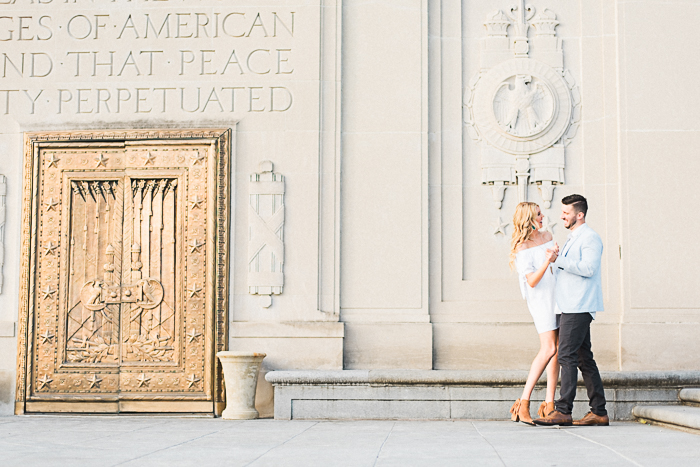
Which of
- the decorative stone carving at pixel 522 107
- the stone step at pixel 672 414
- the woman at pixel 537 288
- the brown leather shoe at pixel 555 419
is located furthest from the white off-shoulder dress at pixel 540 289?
the decorative stone carving at pixel 522 107

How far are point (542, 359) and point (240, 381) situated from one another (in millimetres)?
3052

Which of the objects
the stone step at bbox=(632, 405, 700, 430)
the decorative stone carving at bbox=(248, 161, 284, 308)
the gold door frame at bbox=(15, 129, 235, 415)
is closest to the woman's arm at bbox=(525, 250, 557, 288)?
the stone step at bbox=(632, 405, 700, 430)

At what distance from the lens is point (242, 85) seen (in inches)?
382

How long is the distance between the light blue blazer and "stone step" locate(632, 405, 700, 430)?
1075mm

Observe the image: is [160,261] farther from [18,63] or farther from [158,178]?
[18,63]

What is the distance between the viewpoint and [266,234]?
9.49 metres

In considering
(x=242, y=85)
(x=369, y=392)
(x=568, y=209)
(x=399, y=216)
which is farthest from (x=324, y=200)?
(x=568, y=209)

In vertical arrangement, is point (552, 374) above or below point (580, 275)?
below

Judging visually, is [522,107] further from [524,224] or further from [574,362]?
[574,362]

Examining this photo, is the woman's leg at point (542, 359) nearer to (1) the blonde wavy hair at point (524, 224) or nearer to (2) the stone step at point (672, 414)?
(1) the blonde wavy hair at point (524, 224)

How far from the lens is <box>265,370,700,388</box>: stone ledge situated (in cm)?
840

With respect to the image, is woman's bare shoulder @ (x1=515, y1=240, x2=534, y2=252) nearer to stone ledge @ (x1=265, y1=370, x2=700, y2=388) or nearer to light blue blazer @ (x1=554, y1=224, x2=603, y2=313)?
light blue blazer @ (x1=554, y1=224, x2=603, y2=313)

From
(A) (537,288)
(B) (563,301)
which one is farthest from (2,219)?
(B) (563,301)

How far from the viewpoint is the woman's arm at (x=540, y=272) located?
7.24 m
